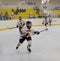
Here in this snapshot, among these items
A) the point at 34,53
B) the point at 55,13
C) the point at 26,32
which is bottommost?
the point at 55,13

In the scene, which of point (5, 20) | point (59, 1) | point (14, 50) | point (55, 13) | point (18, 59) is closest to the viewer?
point (18, 59)

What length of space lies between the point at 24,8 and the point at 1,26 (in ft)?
29.4

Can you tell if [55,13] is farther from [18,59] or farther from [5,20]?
[18,59]

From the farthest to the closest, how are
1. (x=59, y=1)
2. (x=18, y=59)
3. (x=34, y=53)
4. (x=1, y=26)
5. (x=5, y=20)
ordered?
(x=59, y=1) < (x=5, y=20) < (x=1, y=26) < (x=34, y=53) < (x=18, y=59)

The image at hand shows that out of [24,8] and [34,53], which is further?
[24,8]

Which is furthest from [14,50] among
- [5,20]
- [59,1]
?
[59,1]

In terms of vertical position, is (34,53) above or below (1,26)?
above

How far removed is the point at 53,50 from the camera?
857 centimetres

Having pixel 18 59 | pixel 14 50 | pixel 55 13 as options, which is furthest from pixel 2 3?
pixel 18 59

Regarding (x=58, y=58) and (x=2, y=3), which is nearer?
(x=58, y=58)

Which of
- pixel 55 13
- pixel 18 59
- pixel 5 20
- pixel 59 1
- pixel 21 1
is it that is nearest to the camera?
pixel 18 59

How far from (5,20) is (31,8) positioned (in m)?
8.12

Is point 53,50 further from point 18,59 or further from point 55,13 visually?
point 55,13

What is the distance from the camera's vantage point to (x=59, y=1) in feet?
97.6
